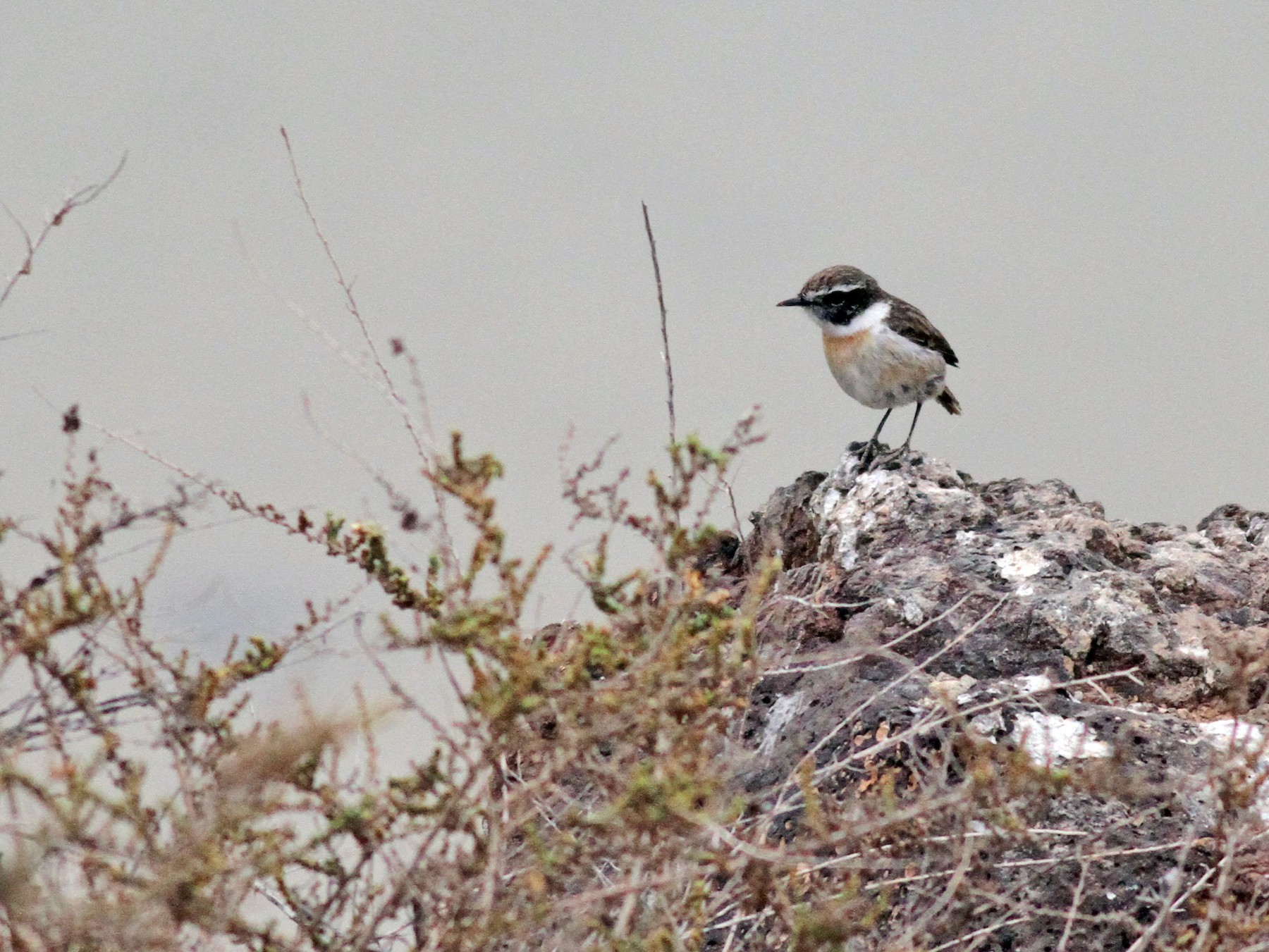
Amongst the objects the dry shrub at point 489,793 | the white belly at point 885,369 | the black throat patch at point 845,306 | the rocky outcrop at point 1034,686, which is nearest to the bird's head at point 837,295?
the black throat patch at point 845,306

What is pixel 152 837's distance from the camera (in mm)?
3377

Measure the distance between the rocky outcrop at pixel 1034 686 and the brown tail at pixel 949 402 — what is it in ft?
7.55

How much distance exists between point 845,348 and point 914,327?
38 centimetres

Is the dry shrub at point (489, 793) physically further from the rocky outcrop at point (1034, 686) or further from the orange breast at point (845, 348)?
the orange breast at point (845, 348)

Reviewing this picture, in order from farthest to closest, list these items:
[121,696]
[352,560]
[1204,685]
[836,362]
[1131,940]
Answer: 1. [836,362]
2. [1204,685]
3. [1131,940]
4. [352,560]
5. [121,696]

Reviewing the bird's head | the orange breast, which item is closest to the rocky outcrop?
the orange breast

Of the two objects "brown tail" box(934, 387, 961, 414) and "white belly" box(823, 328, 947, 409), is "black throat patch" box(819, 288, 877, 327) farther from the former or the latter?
"brown tail" box(934, 387, 961, 414)

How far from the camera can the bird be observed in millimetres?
8195

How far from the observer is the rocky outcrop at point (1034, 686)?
4.09 m

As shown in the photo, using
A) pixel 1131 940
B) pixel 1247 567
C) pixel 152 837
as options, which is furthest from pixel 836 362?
pixel 152 837

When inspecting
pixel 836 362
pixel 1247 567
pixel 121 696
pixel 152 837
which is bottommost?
pixel 152 837

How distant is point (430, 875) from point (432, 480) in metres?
0.86

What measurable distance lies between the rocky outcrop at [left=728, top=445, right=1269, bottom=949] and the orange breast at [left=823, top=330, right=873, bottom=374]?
67.4 inches

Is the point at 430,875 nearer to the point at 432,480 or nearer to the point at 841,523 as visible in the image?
the point at 432,480
